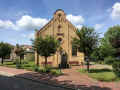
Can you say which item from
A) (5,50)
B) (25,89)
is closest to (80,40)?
(25,89)

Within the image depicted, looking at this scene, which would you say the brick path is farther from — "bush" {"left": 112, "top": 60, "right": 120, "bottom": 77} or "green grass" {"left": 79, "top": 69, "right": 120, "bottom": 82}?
"bush" {"left": 112, "top": 60, "right": 120, "bottom": 77}

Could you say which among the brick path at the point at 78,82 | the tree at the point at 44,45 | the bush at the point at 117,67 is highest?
the tree at the point at 44,45

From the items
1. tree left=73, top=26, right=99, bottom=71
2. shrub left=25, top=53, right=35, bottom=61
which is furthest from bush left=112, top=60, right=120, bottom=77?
shrub left=25, top=53, right=35, bottom=61

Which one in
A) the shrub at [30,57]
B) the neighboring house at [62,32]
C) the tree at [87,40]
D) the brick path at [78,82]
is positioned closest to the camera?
the brick path at [78,82]

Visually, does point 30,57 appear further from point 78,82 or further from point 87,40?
point 78,82

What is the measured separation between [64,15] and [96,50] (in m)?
12.7

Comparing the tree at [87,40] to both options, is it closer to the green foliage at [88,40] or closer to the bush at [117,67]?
the green foliage at [88,40]

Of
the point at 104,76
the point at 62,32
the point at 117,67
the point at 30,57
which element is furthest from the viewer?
the point at 30,57

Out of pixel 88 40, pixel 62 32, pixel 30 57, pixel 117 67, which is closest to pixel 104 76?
pixel 117 67

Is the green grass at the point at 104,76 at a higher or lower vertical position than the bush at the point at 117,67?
lower

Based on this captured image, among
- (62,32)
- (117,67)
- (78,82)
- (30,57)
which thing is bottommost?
(78,82)

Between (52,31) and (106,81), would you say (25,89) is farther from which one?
(52,31)

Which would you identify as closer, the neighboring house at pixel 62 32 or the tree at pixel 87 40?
the tree at pixel 87 40

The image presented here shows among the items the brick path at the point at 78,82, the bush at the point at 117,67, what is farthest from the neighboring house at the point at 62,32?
the bush at the point at 117,67
